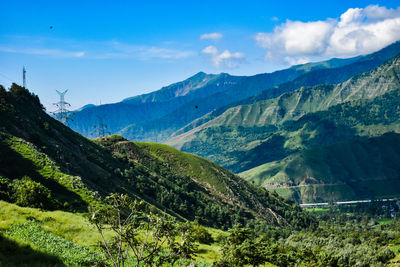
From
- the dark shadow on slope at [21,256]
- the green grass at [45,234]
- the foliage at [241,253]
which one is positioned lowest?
the foliage at [241,253]

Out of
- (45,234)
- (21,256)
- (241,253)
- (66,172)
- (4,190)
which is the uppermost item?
(21,256)

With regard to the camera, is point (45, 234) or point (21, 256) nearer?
point (21, 256)

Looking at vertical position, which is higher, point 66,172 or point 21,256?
point 21,256

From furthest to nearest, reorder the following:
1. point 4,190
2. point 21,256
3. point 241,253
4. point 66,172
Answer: point 66,172 → point 4,190 → point 241,253 → point 21,256

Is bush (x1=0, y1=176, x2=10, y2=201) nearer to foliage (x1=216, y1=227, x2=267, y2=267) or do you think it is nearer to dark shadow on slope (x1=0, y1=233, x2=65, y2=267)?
dark shadow on slope (x1=0, y1=233, x2=65, y2=267)

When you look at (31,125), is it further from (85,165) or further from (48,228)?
(48,228)

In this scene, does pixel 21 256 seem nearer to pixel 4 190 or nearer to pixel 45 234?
pixel 45 234

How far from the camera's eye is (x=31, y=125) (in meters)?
116

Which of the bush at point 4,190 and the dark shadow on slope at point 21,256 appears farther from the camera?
the bush at point 4,190

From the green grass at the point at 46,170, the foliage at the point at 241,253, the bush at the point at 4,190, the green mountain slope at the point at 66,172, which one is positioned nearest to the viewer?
the foliage at the point at 241,253

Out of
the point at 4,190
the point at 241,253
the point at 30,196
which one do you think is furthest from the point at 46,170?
the point at 241,253

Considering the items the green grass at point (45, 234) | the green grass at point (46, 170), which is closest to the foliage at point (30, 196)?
the green grass at point (45, 234)

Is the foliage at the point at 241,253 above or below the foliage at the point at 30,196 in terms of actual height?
below

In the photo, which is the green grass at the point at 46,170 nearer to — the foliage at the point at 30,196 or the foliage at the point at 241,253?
the foliage at the point at 30,196
